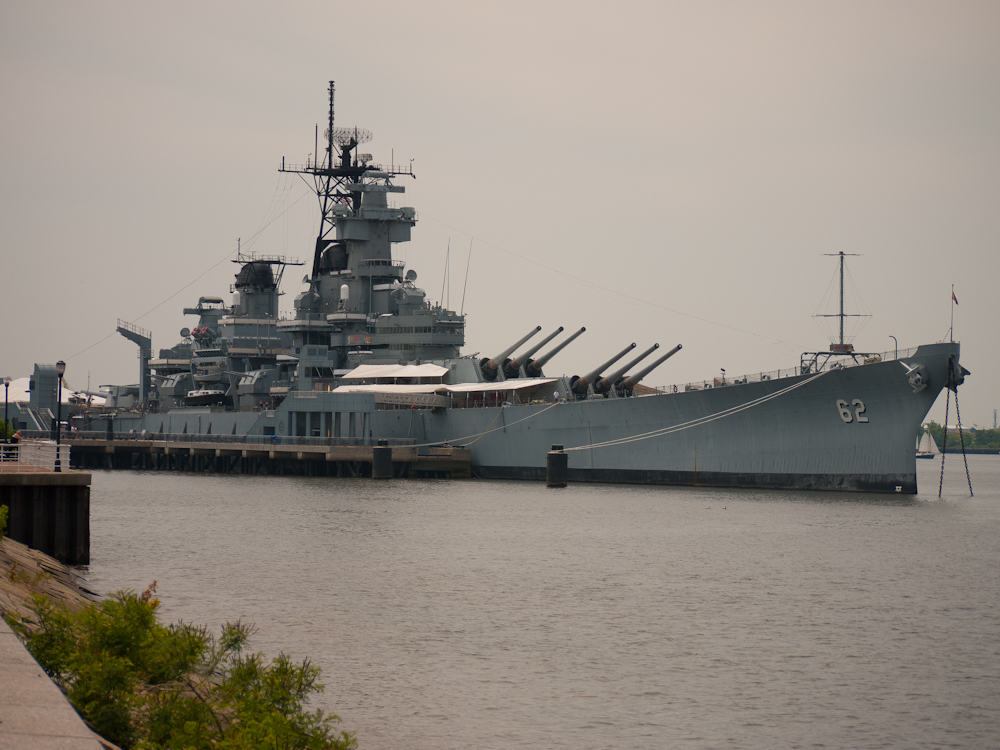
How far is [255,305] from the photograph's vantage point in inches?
2254

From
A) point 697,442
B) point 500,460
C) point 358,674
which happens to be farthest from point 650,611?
point 500,460

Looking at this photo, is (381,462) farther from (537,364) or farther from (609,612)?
(609,612)

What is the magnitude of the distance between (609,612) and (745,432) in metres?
21.4

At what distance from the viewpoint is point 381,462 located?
143 ft

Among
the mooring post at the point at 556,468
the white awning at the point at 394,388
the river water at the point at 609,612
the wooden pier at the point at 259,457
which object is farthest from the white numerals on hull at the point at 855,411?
the white awning at the point at 394,388

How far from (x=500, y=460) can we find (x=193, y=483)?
12.6 m

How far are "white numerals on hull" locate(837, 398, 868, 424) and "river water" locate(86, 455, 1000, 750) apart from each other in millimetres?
3444

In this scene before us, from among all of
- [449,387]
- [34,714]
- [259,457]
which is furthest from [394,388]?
[34,714]

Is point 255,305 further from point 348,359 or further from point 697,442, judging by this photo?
point 697,442

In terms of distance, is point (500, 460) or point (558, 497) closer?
point (558, 497)

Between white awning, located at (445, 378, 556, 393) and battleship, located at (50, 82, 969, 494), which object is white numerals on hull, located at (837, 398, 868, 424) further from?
white awning, located at (445, 378, 556, 393)

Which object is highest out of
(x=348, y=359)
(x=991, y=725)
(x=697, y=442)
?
(x=348, y=359)

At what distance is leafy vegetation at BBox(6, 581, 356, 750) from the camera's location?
23.1 ft

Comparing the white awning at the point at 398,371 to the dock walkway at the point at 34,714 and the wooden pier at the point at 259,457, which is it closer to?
the wooden pier at the point at 259,457
